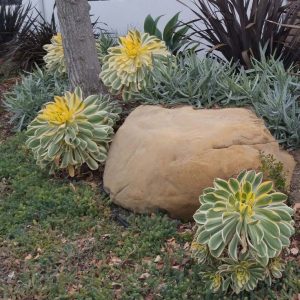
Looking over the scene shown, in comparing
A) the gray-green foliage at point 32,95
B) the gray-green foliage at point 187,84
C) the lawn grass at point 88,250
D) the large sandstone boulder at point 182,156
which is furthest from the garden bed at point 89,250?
the gray-green foliage at point 32,95

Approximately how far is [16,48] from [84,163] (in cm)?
399

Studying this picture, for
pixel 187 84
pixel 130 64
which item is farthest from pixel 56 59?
pixel 187 84

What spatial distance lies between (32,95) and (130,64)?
1675mm

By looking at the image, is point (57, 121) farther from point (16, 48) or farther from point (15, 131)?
point (16, 48)

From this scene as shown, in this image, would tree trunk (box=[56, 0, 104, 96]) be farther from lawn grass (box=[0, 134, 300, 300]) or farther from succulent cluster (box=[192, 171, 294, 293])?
succulent cluster (box=[192, 171, 294, 293])

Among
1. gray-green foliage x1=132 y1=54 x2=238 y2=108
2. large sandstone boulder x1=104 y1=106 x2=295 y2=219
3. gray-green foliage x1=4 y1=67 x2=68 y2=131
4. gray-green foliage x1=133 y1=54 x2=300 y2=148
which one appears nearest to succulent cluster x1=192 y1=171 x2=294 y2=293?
large sandstone boulder x1=104 y1=106 x2=295 y2=219

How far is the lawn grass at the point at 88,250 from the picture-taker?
3.81m

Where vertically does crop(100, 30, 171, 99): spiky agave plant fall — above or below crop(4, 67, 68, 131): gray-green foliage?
above

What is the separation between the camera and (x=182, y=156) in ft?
14.6

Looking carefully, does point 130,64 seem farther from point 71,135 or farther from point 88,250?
point 88,250

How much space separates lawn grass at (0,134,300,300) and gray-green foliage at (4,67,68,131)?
1.57 metres

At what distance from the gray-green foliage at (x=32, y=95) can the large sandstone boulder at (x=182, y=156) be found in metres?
2.10

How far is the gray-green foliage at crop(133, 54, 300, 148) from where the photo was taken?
5.02m

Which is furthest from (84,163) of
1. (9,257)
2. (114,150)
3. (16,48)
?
(16,48)
